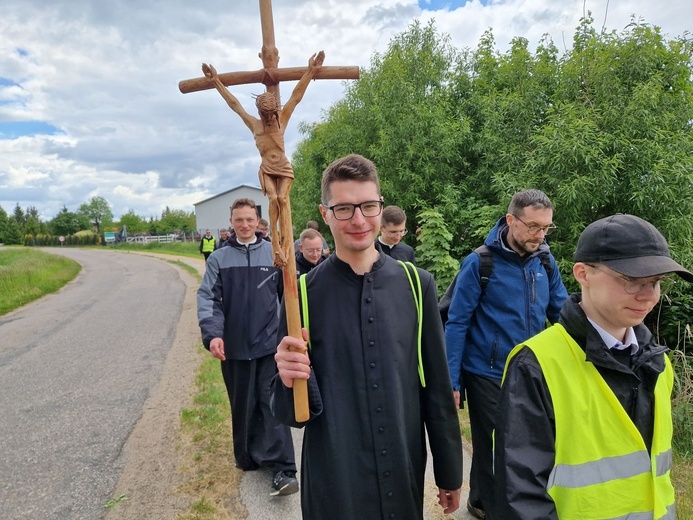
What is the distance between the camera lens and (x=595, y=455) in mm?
1494

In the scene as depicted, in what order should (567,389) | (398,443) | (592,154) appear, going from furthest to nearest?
(592,154)
(398,443)
(567,389)

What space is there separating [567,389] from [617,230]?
0.58 metres

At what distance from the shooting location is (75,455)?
174 inches

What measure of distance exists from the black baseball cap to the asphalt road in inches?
155

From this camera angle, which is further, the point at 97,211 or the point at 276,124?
the point at 97,211

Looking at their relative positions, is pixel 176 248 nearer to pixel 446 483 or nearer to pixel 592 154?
pixel 592 154

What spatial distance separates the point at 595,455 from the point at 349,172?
134 cm

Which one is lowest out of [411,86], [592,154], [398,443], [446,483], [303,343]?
[446,483]

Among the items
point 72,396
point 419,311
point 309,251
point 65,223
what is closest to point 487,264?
point 419,311

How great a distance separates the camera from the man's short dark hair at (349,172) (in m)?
1.80

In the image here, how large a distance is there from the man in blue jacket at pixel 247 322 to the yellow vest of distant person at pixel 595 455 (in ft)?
8.64

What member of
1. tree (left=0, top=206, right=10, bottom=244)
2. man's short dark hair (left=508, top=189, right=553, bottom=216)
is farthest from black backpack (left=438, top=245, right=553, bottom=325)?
tree (left=0, top=206, right=10, bottom=244)

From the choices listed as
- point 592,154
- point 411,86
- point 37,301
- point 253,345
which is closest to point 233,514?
point 253,345

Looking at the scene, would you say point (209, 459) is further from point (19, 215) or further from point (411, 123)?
point (19, 215)
